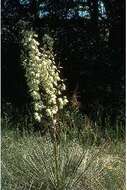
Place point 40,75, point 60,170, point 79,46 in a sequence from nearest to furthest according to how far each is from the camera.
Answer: point 40,75 → point 60,170 → point 79,46

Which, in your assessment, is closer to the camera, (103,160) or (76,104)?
(103,160)

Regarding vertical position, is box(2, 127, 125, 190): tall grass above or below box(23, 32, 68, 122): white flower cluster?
below

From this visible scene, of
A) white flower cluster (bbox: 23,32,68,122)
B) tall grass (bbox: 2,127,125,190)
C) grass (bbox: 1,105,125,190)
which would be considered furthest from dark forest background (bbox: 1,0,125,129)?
white flower cluster (bbox: 23,32,68,122)

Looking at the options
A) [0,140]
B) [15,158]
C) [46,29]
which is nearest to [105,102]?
[46,29]

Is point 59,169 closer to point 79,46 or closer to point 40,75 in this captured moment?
point 40,75

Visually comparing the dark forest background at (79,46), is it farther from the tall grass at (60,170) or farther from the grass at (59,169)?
the tall grass at (60,170)

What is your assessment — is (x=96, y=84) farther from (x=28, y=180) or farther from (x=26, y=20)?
(x=28, y=180)

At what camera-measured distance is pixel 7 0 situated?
9297 mm

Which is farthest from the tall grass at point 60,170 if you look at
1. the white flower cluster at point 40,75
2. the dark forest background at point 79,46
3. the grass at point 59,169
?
the dark forest background at point 79,46

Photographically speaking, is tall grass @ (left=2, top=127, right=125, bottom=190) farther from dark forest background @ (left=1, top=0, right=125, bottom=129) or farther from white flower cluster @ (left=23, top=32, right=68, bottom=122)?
dark forest background @ (left=1, top=0, right=125, bottom=129)

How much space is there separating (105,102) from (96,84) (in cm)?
30

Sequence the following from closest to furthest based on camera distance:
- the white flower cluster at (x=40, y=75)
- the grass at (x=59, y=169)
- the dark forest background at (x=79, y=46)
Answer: the white flower cluster at (x=40, y=75), the grass at (x=59, y=169), the dark forest background at (x=79, y=46)

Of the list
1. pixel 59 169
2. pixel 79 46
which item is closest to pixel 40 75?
pixel 59 169

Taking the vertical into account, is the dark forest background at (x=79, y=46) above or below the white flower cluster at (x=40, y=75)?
above
